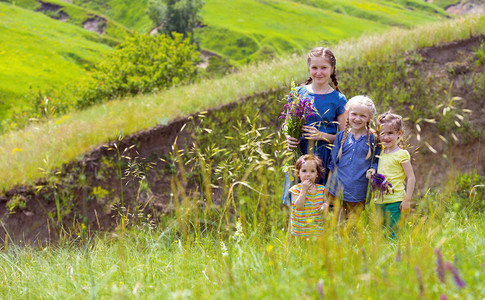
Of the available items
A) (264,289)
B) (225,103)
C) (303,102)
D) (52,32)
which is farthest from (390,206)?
(52,32)

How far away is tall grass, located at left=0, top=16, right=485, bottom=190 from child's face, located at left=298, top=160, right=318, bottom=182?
6373 millimetres

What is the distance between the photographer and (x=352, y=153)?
12.8ft

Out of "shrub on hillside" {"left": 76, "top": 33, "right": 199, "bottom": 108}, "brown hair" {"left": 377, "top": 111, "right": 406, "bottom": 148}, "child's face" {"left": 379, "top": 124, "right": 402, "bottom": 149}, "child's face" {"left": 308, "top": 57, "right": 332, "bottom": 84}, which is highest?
"child's face" {"left": 308, "top": 57, "right": 332, "bottom": 84}

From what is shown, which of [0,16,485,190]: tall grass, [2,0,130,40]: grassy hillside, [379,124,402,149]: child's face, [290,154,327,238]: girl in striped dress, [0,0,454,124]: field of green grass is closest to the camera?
[290,154,327,238]: girl in striped dress

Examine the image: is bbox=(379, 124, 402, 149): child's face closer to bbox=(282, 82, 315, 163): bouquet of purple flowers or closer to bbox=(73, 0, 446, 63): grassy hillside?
bbox=(282, 82, 315, 163): bouquet of purple flowers

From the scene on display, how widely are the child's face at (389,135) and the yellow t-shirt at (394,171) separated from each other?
0.33ft

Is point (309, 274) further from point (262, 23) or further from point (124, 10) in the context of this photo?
point (124, 10)

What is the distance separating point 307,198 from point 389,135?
1.07 meters

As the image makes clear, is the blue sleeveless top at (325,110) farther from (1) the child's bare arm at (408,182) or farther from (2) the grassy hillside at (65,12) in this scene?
(2) the grassy hillside at (65,12)

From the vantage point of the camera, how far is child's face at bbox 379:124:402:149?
3801mm

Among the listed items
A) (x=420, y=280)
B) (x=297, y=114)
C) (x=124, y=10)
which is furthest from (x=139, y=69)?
(x=124, y=10)

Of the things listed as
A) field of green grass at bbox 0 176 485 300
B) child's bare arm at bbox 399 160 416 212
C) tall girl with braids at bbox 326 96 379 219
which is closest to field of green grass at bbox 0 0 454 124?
tall girl with braids at bbox 326 96 379 219


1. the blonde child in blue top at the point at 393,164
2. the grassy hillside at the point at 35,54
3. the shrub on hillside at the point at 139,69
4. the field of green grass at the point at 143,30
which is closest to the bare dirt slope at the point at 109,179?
the blonde child in blue top at the point at 393,164

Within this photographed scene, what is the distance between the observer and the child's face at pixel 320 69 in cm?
399
